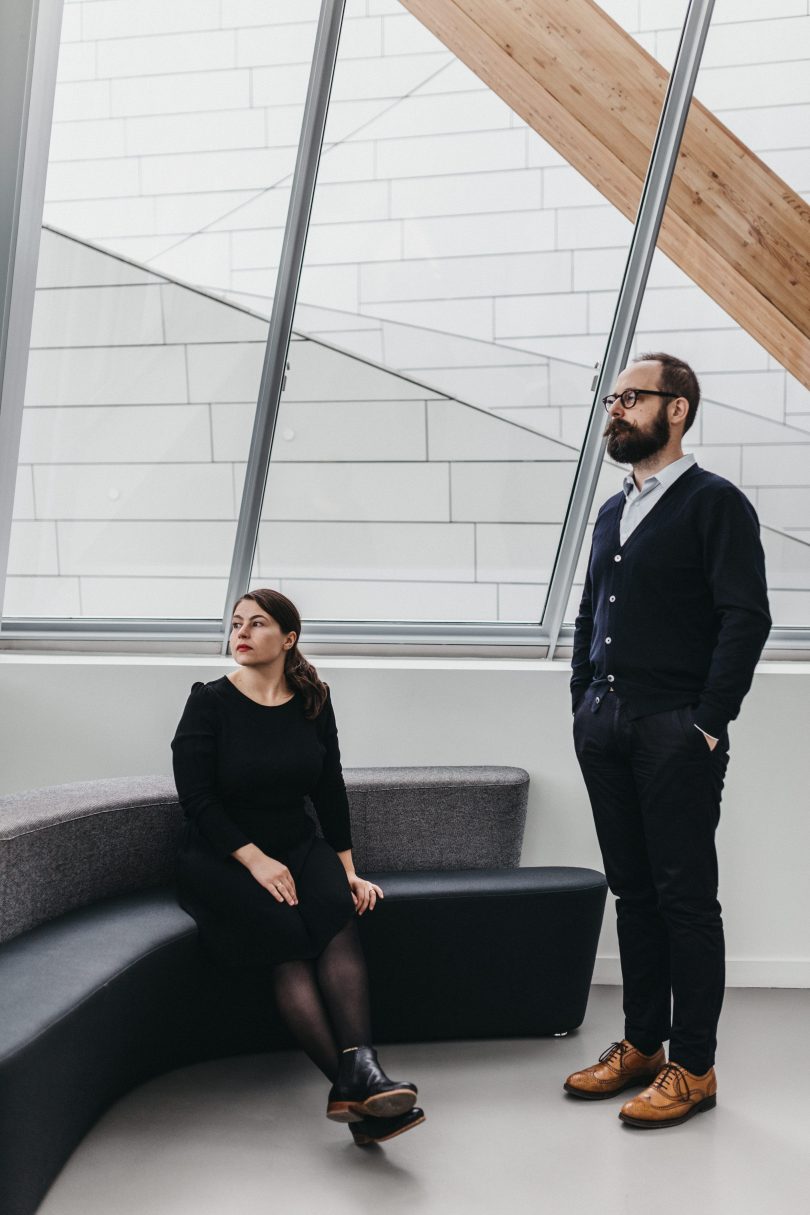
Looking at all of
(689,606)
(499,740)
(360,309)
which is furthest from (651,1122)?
(360,309)

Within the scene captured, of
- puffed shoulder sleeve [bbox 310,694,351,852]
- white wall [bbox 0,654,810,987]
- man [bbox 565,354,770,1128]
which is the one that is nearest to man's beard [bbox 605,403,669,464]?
man [bbox 565,354,770,1128]

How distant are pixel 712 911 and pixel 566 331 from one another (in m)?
2.04

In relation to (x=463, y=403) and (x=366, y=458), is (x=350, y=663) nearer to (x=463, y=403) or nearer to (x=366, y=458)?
(x=366, y=458)

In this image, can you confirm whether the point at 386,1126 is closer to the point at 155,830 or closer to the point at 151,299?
the point at 155,830

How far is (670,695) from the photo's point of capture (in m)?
2.44

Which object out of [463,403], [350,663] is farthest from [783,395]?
[350,663]

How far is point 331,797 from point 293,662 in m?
0.40

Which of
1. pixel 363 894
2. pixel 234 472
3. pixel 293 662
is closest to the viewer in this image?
pixel 363 894

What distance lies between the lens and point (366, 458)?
3.82 m

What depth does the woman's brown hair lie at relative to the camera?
9.28 ft

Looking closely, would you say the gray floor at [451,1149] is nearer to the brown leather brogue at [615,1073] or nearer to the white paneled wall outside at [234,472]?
the brown leather brogue at [615,1073]

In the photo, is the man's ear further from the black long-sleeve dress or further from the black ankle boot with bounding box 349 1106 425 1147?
the black ankle boot with bounding box 349 1106 425 1147

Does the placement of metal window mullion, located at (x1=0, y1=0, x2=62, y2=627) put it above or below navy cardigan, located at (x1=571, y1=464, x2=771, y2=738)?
above

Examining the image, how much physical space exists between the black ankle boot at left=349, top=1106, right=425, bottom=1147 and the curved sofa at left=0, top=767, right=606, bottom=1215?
20.4 inches
